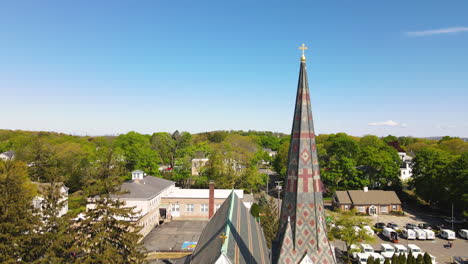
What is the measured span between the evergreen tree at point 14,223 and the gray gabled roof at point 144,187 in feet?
57.0

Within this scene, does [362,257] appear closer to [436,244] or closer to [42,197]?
[436,244]

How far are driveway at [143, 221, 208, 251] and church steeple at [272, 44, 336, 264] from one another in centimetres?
2313

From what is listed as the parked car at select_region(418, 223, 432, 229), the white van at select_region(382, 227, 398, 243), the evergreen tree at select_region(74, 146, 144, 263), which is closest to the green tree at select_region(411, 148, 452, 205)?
the parked car at select_region(418, 223, 432, 229)

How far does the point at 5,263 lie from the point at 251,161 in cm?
4269

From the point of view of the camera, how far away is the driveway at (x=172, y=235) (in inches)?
1152

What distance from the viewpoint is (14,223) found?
15133mm

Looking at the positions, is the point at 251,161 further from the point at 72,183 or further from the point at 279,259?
the point at 279,259

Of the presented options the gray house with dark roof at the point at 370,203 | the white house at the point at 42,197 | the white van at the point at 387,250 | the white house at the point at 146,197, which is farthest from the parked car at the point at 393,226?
the white house at the point at 42,197

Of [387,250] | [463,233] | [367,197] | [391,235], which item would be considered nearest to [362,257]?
[387,250]

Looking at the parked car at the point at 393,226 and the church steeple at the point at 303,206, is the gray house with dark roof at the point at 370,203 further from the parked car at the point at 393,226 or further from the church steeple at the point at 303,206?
the church steeple at the point at 303,206

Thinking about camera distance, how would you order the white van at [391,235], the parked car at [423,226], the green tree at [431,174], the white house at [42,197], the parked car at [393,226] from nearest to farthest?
the white house at [42,197] → the white van at [391,235] → the parked car at [423,226] → the parked car at [393,226] → the green tree at [431,174]

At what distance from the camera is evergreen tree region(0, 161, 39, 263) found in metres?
15.0

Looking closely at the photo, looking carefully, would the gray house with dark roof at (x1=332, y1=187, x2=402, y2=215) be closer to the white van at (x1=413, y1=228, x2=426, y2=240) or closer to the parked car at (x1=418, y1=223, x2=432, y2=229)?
the parked car at (x1=418, y1=223, x2=432, y2=229)

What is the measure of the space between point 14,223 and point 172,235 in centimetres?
1957
